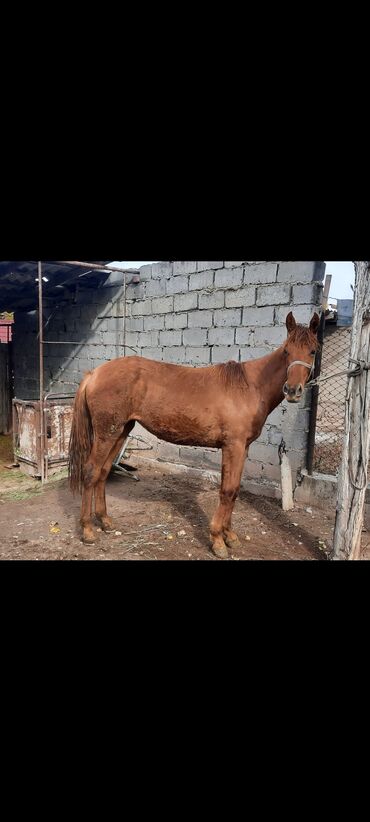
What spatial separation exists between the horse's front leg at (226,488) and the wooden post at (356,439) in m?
0.88

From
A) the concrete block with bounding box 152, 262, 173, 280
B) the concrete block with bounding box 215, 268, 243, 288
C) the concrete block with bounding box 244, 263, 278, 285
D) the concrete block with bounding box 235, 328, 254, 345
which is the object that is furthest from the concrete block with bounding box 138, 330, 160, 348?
the concrete block with bounding box 244, 263, 278, 285

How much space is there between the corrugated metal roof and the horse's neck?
12.4 ft

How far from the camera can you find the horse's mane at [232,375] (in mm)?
3643

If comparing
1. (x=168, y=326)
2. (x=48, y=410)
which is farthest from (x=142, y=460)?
(x=168, y=326)

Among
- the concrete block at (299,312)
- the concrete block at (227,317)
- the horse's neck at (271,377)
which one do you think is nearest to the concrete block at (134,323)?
the concrete block at (227,317)

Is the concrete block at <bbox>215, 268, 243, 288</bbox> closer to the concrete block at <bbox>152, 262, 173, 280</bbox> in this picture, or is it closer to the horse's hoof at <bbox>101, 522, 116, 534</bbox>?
the concrete block at <bbox>152, 262, 173, 280</bbox>

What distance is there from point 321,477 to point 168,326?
3217 millimetres

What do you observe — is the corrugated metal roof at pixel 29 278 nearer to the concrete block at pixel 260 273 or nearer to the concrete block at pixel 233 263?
the concrete block at pixel 233 263

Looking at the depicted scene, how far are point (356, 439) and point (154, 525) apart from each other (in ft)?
7.75

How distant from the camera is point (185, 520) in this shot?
449 cm

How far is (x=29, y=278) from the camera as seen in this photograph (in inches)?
263

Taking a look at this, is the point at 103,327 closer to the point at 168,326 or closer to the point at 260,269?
the point at 168,326

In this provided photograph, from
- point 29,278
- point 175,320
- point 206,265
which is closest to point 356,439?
point 206,265

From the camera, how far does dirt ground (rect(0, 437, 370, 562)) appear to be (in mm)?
3729
